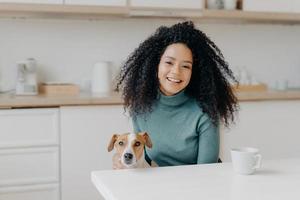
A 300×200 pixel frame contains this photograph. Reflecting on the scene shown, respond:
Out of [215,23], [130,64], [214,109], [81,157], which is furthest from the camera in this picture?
[215,23]

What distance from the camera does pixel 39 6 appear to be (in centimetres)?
279

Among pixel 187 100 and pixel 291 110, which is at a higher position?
pixel 187 100

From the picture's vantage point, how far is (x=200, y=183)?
1.29m

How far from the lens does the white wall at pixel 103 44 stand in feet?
10.2

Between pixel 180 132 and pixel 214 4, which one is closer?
pixel 180 132

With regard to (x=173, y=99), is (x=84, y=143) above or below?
below

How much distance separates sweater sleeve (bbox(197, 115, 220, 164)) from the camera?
5.46ft

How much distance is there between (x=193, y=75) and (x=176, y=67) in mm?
137

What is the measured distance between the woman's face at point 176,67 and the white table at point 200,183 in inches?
12.4

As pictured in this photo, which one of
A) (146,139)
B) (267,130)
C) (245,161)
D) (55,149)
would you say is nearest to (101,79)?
(55,149)

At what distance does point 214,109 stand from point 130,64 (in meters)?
0.37

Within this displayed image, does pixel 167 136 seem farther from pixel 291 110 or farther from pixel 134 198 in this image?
pixel 291 110

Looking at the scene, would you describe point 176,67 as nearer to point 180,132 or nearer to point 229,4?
point 180,132

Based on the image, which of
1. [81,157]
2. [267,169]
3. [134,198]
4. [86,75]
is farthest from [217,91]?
[86,75]
